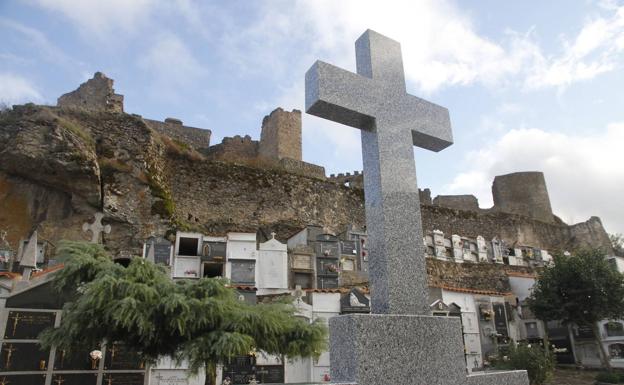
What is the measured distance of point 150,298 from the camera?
299 inches

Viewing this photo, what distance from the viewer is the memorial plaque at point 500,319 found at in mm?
18769

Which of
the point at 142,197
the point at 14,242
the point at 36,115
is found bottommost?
the point at 14,242

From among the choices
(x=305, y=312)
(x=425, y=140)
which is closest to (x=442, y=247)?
(x=305, y=312)

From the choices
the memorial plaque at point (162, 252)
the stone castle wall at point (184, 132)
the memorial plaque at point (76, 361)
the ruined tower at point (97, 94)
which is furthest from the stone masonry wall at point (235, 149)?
the memorial plaque at point (76, 361)

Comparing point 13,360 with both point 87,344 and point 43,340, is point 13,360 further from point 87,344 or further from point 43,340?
point 87,344

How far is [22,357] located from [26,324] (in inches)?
26.2

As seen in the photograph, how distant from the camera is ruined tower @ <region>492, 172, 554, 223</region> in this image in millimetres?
37062

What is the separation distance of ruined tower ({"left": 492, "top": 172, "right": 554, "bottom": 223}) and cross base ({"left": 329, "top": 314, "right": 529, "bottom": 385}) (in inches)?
1446

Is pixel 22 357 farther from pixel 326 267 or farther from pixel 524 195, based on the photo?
pixel 524 195

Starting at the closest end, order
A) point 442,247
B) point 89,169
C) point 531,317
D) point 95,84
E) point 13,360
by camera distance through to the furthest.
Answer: point 13,360 → point 89,169 → point 531,317 → point 442,247 → point 95,84

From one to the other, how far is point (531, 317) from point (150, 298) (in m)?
18.2

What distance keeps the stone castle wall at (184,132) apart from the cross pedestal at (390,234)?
93.7ft

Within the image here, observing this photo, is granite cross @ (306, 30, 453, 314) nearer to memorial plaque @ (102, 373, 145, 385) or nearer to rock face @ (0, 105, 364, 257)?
memorial plaque @ (102, 373, 145, 385)

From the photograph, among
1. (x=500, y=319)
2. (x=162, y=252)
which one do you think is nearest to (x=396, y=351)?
(x=162, y=252)
